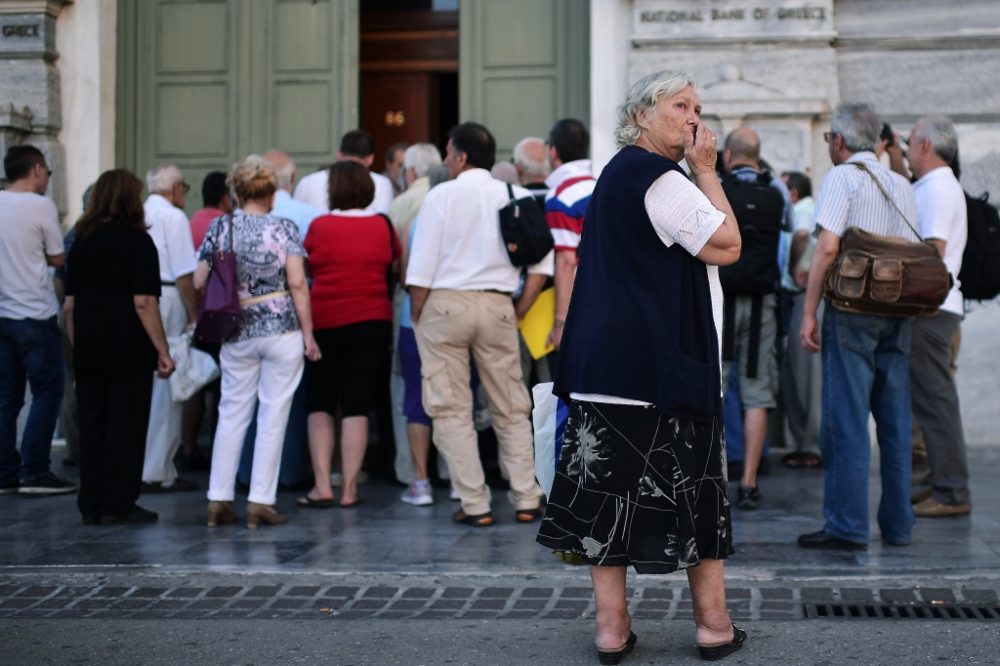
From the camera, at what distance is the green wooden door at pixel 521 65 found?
1196cm

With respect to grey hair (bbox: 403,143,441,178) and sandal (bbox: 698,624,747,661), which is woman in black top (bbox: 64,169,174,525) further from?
sandal (bbox: 698,624,747,661)

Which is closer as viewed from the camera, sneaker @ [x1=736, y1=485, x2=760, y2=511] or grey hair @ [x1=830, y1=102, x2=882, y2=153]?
grey hair @ [x1=830, y1=102, x2=882, y2=153]

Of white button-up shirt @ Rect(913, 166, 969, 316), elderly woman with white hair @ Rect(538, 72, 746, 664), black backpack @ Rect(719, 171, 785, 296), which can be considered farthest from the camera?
black backpack @ Rect(719, 171, 785, 296)

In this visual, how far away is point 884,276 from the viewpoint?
7070 millimetres

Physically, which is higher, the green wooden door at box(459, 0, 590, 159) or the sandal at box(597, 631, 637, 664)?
the green wooden door at box(459, 0, 590, 159)

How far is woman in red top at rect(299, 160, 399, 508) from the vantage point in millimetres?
8820

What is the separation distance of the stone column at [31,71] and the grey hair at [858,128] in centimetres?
637

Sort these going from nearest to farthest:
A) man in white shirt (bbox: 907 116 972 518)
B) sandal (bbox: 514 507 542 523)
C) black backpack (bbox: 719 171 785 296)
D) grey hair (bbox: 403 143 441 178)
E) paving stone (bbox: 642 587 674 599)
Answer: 1. paving stone (bbox: 642 587 674 599)
2. man in white shirt (bbox: 907 116 972 518)
3. sandal (bbox: 514 507 542 523)
4. black backpack (bbox: 719 171 785 296)
5. grey hair (bbox: 403 143 441 178)

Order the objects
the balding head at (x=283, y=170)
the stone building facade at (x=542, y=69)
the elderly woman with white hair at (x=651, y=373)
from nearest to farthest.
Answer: the elderly woman with white hair at (x=651, y=373) < the balding head at (x=283, y=170) < the stone building facade at (x=542, y=69)

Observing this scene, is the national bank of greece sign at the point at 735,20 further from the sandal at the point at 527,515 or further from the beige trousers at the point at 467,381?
the sandal at the point at 527,515

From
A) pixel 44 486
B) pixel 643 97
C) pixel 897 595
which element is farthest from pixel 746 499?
pixel 44 486

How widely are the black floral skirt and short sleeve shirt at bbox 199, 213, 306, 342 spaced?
10.5 feet

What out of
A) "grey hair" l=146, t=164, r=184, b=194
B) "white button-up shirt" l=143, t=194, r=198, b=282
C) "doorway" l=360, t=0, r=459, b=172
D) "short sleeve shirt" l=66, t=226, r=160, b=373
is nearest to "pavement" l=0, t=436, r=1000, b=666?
"short sleeve shirt" l=66, t=226, r=160, b=373

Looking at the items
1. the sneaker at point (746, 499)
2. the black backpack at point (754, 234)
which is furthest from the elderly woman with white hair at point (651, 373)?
the black backpack at point (754, 234)
